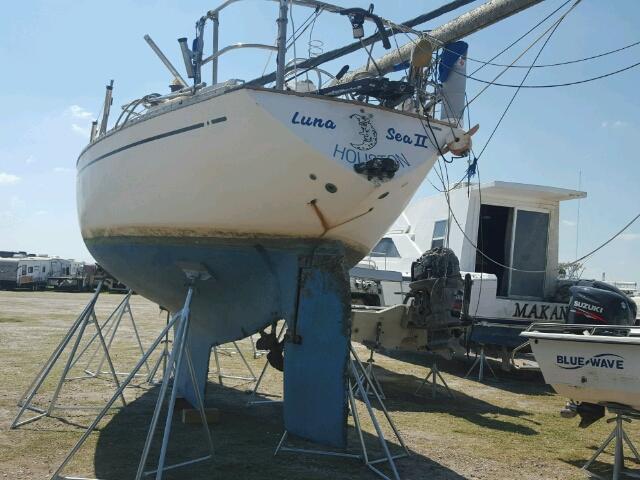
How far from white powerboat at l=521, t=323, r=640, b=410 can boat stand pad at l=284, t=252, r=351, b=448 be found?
170 cm

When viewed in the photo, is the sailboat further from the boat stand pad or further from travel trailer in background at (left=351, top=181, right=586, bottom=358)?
travel trailer in background at (left=351, top=181, right=586, bottom=358)

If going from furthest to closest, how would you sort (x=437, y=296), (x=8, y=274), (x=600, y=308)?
(x=8, y=274)
(x=437, y=296)
(x=600, y=308)

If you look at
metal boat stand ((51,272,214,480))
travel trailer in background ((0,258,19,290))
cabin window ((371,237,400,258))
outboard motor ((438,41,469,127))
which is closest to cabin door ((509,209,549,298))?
cabin window ((371,237,400,258))

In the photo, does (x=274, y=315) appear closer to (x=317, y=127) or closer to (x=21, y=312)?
(x=317, y=127)

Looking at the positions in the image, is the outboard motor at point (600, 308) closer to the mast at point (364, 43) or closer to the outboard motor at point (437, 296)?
the outboard motor at point (437, 296)

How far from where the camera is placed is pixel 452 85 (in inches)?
265

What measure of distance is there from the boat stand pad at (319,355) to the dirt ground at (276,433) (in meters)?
0.30

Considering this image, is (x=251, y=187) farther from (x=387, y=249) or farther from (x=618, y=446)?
(x=387, y=249)

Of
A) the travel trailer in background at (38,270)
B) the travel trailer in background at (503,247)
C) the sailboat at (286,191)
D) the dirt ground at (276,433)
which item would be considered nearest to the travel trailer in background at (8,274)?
the travel trailer in background at (38,270)

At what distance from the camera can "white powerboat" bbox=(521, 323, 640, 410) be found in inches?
201

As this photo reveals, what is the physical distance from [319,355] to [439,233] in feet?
25.2

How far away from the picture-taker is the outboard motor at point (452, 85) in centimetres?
642

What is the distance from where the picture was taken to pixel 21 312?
1864 centimetres

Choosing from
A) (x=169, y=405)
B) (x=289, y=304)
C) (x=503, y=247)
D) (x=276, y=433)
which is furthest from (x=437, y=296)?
(x=503, y=247)
